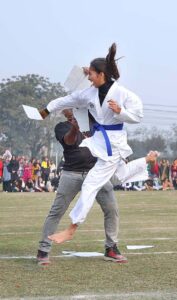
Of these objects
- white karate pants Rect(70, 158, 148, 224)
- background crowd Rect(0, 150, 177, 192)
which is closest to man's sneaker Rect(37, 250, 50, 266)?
white karate pants Rect(70, 158, 148, 224)

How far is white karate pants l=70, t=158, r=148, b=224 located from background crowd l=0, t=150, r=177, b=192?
76.8 feet

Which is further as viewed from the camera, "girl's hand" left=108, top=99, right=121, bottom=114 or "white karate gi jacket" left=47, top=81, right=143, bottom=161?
"white karate gi jacket" left=47, top=81, right=143, bottom=161

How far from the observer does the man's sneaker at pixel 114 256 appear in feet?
25.5

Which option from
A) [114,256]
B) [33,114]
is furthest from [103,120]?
[114,256]

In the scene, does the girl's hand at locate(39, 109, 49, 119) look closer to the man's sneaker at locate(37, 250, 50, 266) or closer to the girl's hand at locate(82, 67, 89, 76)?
the girl's hand at locate(82, 67, 89, 76)

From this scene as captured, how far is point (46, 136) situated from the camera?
71875mm

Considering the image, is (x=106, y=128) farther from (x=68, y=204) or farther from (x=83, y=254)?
(x=83, y=254)

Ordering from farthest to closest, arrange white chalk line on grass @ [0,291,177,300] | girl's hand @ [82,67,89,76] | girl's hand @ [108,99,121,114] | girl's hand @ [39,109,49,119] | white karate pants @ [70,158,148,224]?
girl's hand @ [82,67,89,76] → girl's hand @ [39,109,49,119] → white karate pants @ [70,158,148,224] → girl's hand @ [108,99,121,114] → white chalk line on grass @ [0,291,177,300]

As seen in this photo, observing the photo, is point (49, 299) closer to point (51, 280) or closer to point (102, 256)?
point (51, 280)

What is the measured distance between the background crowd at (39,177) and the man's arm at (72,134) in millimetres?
23200

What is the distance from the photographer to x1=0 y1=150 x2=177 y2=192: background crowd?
106ft

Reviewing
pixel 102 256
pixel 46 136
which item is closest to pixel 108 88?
pixel 102 256

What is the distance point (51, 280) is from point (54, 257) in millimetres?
1634

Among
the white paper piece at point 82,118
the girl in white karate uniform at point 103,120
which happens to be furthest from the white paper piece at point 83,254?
the white paper piece at point 82,118
